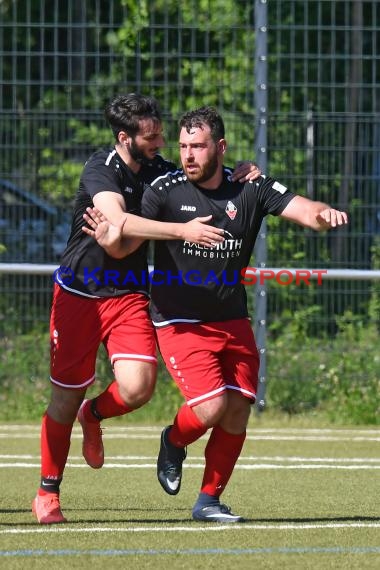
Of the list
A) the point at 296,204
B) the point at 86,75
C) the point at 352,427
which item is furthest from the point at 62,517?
the point at 86,75

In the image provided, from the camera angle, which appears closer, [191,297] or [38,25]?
[191,297]

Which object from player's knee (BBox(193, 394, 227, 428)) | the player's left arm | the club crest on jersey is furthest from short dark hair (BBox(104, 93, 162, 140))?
player's knee (BBox(193, 394, 227, 428))

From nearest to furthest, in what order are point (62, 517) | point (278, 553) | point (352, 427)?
1. point (278, 553)
2. point (62, 517)
3. point (352, 427)

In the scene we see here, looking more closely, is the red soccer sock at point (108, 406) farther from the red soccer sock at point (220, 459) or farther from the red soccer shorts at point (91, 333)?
the red soccer sock at point (220, 459)

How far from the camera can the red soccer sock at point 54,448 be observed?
740 centimetres

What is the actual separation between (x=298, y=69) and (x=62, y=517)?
21.5 ft

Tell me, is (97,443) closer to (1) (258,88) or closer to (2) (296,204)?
(2) (296,204)

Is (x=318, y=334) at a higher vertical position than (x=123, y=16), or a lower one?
lower

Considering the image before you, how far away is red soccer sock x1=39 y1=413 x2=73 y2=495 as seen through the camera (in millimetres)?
7402

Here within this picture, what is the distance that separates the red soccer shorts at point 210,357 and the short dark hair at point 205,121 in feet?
→ 3.05

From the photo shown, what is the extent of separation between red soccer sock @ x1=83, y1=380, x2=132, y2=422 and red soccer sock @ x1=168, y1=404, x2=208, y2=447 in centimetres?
30

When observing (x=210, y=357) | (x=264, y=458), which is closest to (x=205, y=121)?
(x=210, y=357)

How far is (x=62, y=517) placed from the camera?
716 cm

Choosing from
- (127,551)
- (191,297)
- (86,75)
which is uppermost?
(86,75)
